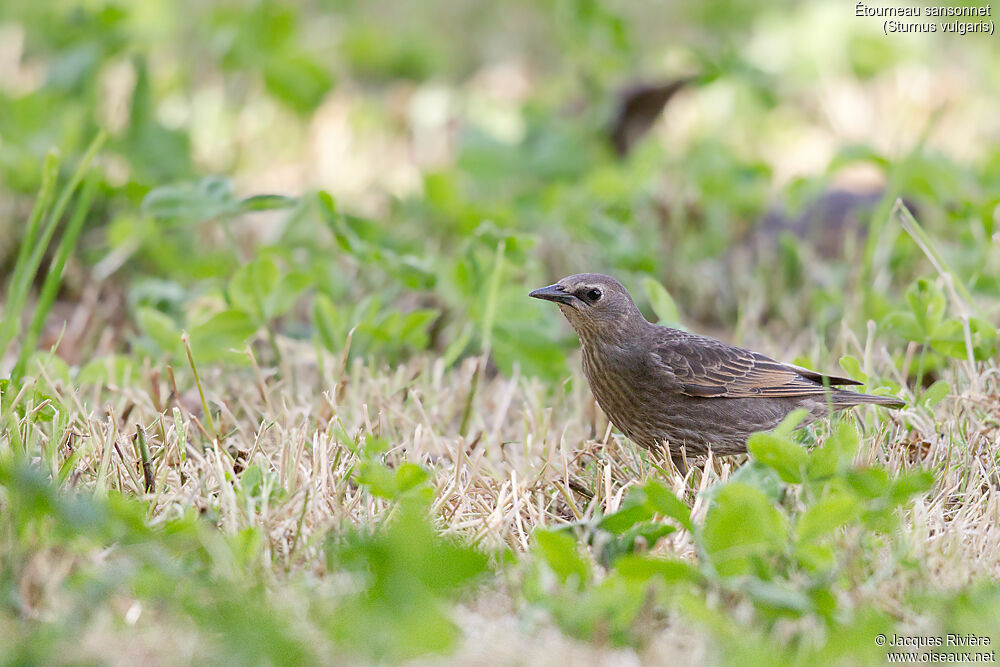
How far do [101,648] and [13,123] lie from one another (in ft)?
14.9

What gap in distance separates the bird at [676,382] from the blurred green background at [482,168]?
14.5 inches

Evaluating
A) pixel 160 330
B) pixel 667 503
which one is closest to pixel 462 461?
pixel 667 503

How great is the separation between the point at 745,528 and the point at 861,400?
1.14 m

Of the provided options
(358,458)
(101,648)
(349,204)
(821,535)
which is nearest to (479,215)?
(349,204)

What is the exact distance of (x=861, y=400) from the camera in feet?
11.2

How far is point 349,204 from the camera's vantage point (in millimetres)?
6117

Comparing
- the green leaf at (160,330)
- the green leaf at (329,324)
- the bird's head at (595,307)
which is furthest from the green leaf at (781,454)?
the green leaf at (160,330)

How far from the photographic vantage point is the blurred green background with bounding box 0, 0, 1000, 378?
4.29 meters

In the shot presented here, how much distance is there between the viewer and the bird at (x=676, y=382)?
143 inches

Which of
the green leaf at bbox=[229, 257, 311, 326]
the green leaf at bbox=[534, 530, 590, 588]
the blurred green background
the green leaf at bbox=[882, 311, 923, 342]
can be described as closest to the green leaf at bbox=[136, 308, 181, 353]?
the blurred green background

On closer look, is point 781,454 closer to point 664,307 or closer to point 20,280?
point 664,307

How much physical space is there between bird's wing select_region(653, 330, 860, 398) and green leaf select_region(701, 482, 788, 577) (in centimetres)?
127

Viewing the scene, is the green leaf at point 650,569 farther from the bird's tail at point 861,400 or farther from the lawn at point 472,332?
the bird's tail at point 861,400

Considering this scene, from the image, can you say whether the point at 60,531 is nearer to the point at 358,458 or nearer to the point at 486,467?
the point at 358,458
